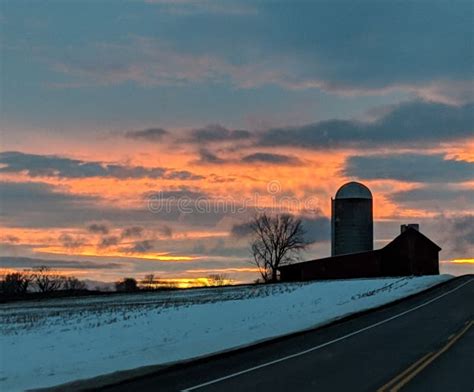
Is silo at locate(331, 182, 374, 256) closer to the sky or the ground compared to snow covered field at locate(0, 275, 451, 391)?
closer to the sky

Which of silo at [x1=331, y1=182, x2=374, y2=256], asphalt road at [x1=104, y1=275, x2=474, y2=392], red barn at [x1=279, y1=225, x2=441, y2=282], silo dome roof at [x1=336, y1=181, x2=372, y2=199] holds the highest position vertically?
silo dome roof at [x1=336, y1=181, x2=372, y2=199]

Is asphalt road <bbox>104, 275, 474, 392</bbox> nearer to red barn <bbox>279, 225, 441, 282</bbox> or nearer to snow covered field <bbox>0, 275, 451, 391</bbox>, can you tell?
snow covered field <bbox>0, 275, 451, 391</bbox>

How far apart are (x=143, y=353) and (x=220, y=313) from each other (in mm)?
10545

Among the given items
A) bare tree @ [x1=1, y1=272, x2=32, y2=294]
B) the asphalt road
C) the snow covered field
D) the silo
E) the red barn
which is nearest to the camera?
the asphalt road

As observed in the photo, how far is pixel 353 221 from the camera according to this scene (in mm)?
72750

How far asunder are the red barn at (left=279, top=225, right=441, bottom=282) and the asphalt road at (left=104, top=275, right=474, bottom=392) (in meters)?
47.5

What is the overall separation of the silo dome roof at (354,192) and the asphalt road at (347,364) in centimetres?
5040

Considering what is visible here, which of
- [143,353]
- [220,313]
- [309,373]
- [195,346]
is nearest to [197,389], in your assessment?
[309,373]

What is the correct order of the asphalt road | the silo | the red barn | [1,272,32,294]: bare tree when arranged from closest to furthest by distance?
the asphalt road < the red barn < the silo < [1,272,32,294]: bare tree

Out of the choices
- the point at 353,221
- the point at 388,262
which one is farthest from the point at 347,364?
the point at 388,262

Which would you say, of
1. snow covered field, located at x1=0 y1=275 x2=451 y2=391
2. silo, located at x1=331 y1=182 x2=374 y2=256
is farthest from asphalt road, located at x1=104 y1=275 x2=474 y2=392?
silo, located at x1=331 y1=182 x2=374 y2=256

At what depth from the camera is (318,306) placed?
30391 millimetres

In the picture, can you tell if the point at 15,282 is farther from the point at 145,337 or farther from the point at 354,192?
the point at 145,337

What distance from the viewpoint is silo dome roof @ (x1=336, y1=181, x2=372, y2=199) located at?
7325 cm
